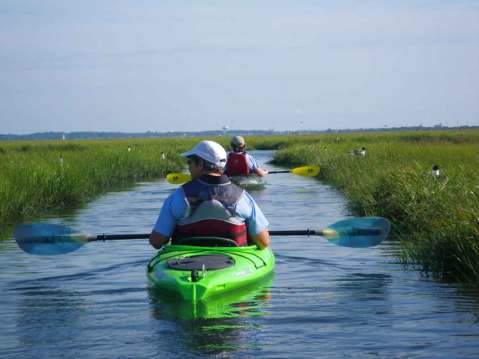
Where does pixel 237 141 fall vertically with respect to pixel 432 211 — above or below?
above

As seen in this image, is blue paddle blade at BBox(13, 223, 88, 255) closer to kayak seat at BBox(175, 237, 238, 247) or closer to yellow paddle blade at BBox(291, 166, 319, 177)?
kayak seat at BBox(175, 237, 238, 247)

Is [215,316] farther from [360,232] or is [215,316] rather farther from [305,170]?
[305,170]

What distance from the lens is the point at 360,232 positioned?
37.9ft

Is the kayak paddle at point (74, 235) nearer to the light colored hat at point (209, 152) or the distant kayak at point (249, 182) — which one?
the light colored hat at point (209, 152)

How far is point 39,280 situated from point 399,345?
5.36 m

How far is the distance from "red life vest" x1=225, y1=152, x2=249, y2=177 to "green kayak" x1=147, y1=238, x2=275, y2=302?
477 inches

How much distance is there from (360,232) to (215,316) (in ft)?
11.1

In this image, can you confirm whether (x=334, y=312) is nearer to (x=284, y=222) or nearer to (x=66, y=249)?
(x=66, y=249)

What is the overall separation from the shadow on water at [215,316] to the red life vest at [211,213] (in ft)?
2.07

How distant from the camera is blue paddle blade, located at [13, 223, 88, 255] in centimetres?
1142

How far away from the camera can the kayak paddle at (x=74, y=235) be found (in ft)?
37.5

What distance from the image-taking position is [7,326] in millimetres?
8602

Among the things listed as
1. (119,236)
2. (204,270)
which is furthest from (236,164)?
(204,270)

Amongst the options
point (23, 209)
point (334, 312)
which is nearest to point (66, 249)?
point (334, 312)
